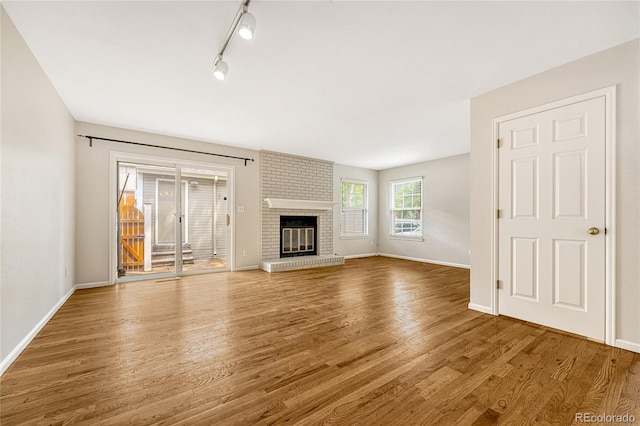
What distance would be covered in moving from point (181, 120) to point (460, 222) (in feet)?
19.2

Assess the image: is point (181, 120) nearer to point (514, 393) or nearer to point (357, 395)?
point (357, 395)

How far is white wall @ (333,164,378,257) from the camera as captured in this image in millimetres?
6934

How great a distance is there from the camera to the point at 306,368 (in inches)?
71.0

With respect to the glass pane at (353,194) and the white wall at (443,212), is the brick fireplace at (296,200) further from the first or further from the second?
the white wall at (443,212)

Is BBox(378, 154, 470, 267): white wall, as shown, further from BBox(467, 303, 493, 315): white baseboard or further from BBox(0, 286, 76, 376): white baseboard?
BBox(0, 286, 76, 376): white baseboard

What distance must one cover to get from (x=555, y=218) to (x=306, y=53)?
2.81 metres

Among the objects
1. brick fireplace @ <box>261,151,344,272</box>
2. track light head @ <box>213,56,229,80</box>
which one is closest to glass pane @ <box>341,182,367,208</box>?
brick fireplace @ <box>261,151,344,272</box>

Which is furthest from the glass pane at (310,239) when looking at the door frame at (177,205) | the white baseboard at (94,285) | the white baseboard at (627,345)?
the white baseboard at (627,345)

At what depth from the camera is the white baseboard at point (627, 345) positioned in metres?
2.05

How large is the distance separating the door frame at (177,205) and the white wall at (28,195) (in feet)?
2.89

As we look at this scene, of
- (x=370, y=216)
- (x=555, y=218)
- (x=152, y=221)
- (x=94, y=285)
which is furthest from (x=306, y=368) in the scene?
(x=370, y=216)

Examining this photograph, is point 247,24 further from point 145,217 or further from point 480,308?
point 145,217

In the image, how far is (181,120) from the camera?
388cm

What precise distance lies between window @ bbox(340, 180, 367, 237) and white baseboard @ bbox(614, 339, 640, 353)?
526cm
